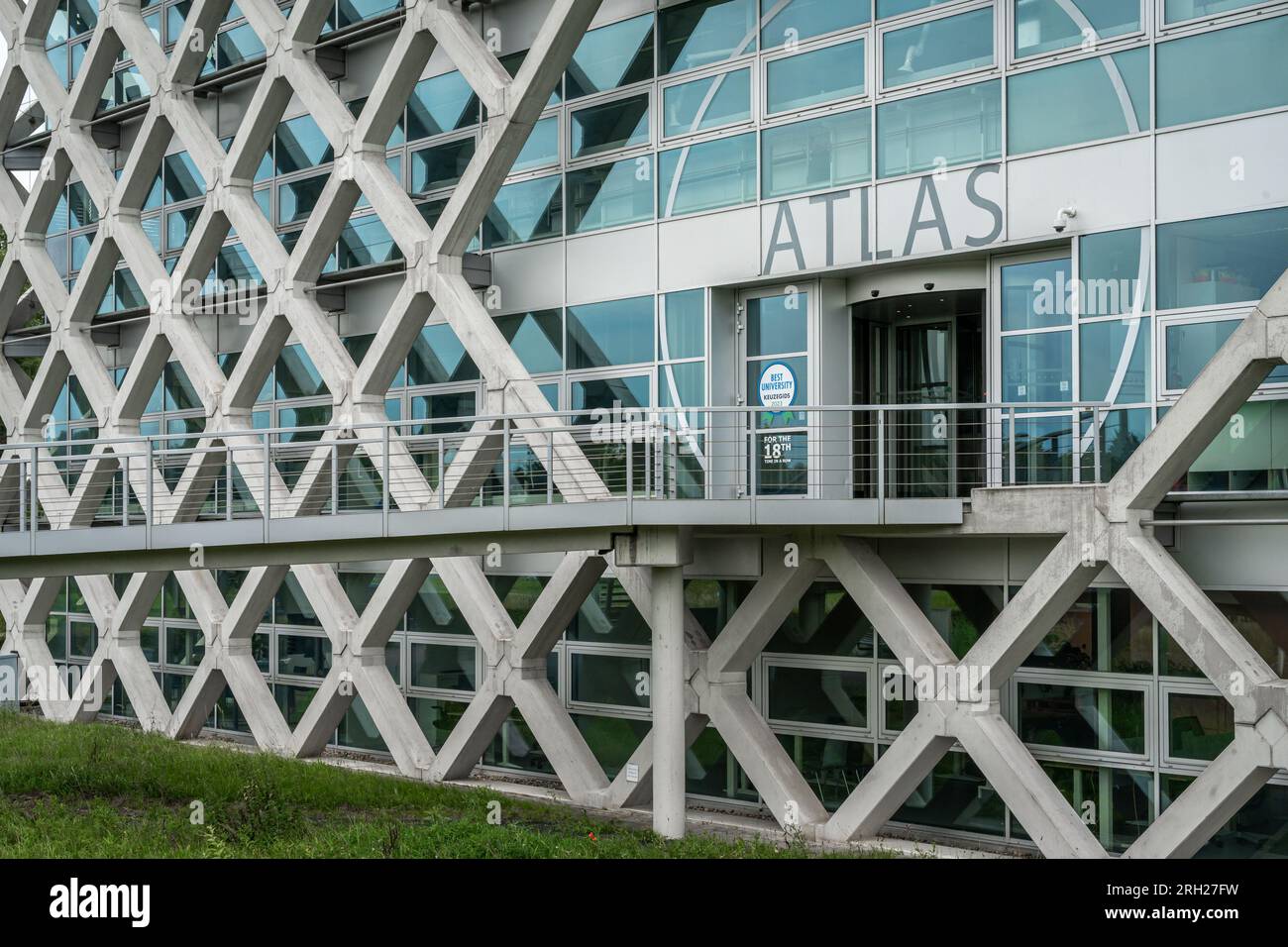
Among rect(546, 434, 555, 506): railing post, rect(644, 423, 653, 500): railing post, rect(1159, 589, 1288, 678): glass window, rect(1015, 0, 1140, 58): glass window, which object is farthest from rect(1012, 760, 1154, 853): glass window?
rect(1015, 0, 1140, 58): glass window

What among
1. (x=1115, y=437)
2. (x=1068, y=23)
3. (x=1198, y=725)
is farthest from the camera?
(x=1068, y=23)

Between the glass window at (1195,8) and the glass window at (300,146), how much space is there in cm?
1337

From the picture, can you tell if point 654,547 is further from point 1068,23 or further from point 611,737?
point 1068,23

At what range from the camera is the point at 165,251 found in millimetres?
27031

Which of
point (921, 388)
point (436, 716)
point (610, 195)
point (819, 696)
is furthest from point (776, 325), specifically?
point (436, 716)

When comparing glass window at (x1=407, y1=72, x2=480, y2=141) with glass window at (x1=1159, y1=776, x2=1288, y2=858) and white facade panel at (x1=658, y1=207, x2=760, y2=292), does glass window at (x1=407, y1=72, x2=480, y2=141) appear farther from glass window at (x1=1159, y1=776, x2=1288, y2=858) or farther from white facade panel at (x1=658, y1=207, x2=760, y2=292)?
glass window at (x1=1159, y1=776, x2=1288, y2=858)

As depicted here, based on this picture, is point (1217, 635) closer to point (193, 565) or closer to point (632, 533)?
point (632, 533)

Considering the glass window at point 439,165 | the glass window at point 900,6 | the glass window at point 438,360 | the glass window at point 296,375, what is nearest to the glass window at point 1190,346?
the glass window at point 900,6

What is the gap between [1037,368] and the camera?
52.7 ft

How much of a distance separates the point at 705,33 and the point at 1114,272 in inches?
248

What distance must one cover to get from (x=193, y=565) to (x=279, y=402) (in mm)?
7998

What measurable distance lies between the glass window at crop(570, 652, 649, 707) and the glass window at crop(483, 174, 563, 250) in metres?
5.85

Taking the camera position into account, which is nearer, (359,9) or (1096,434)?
(1096,434)

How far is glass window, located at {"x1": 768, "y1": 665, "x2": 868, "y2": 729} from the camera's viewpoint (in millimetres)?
17453
